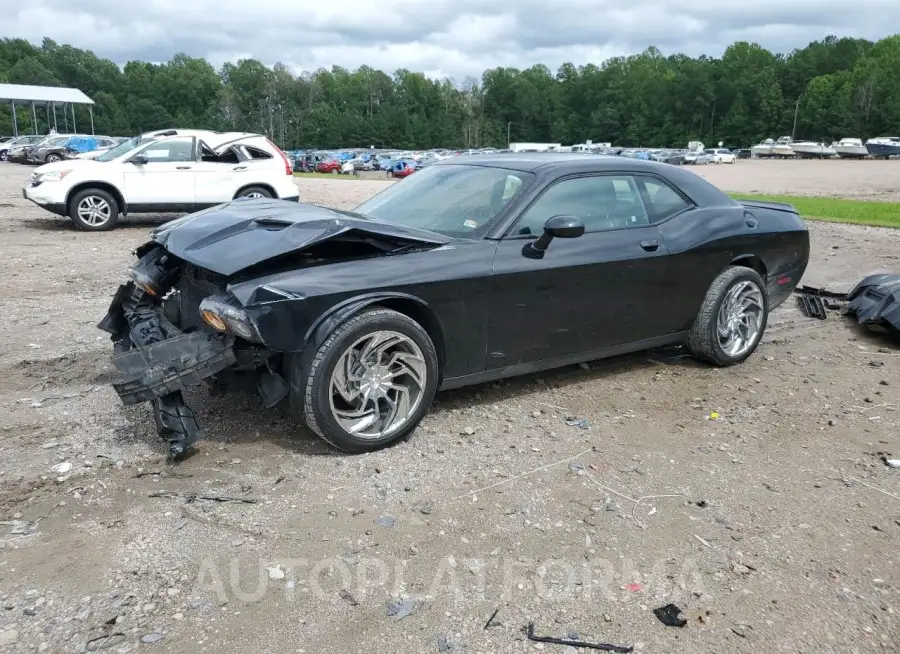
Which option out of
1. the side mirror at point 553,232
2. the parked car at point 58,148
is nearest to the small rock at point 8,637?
the side mirror at point 553,232

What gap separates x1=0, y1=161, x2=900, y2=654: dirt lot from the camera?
262 cm

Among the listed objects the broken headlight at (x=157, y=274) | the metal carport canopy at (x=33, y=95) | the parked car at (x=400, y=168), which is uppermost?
the metal carport canopy at (x=33, y=95)

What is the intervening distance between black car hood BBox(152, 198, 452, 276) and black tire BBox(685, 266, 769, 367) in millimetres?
2192

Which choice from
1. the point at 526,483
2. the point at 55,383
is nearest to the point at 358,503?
the point at 526,483

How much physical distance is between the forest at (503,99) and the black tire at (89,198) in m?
103

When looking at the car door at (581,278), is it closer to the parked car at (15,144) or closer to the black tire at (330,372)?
the black tire at (330,372)

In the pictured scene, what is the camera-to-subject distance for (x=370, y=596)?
2.77m

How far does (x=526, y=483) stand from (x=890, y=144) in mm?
85330

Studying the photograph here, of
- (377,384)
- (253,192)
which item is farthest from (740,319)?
(253,192)

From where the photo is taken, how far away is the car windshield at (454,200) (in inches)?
176

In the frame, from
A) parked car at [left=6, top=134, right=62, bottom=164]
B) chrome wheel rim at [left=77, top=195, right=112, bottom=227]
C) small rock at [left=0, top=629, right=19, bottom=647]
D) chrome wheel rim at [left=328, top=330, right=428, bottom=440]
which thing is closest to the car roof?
chrome wheel rim at [left=328, top=330, right=428, bottom=440]

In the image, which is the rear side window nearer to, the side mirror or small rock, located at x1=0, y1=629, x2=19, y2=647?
the side mirror

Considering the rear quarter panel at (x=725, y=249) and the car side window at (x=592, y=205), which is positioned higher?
the car side window at (x=592, y=205)

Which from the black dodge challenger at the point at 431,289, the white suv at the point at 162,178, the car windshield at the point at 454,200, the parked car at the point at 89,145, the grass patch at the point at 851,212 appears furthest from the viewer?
the parked car at the point at 89,145
